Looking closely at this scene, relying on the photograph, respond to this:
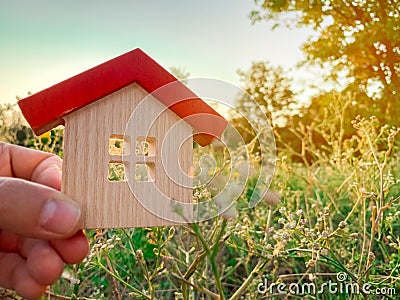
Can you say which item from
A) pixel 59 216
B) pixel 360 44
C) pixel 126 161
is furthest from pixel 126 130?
pixel 360 44

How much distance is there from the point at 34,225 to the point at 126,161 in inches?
5.6

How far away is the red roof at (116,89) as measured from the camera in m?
0.62

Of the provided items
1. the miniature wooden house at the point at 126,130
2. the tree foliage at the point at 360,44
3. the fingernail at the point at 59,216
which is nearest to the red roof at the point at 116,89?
the miniature wooden house at the point at 126,130

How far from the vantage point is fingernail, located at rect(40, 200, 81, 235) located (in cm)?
57

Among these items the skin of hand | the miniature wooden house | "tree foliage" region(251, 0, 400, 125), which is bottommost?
the skin of hand

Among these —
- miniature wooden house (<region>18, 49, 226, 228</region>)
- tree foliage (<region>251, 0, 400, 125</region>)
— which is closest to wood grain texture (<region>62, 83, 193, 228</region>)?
miniature wooden house (<region>18, 49, 226, 228</region>)

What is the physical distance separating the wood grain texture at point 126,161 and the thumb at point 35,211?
0.09 feet

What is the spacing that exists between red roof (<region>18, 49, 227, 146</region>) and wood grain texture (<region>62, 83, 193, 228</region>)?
0.05 feet

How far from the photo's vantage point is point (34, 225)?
1.94 feet

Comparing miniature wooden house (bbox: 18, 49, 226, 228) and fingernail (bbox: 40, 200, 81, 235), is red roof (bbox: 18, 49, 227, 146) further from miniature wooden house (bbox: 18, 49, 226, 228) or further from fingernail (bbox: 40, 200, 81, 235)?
fingernail (bbox: 40, 200, 81, 235)

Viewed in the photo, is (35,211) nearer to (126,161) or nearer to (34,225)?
(34,225)

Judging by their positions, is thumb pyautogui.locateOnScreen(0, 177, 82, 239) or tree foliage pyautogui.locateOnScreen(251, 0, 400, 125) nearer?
thumb pyautogui.locateOnScreen(0, 177, 82, 239)

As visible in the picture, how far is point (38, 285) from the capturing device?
0.68 m

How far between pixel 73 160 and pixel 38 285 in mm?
197
